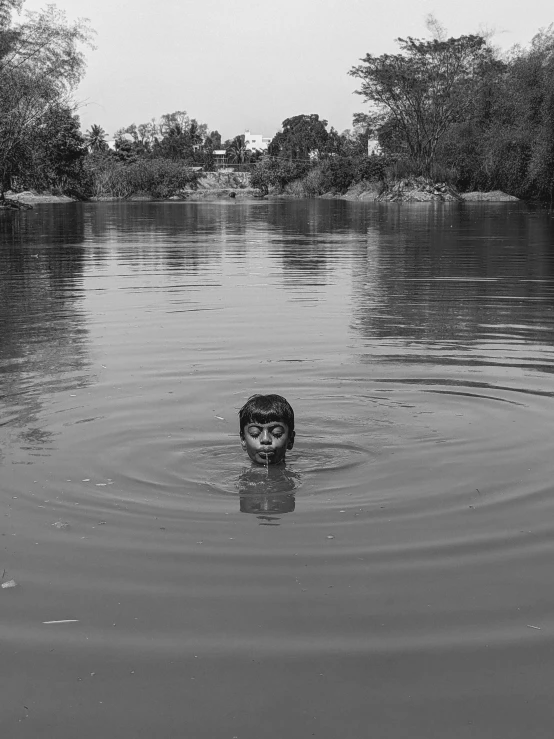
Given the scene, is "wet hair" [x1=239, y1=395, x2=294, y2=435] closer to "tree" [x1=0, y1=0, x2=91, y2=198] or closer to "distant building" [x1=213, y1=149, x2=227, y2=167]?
"tree" [x1=0, y1=0, x2=91, y2=198]

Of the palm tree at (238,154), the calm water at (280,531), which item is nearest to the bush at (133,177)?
the palm tree at (238,154)

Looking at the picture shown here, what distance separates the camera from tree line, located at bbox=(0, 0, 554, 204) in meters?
44.8

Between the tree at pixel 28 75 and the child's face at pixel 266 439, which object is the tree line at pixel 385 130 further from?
the child's face at pixel 266 439

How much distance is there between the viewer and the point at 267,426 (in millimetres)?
5008

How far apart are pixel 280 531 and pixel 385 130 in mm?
71420

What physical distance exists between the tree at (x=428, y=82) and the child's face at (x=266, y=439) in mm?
64066

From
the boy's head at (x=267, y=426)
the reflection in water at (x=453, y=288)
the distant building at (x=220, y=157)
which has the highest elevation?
the distant building at (x=220, y=157)

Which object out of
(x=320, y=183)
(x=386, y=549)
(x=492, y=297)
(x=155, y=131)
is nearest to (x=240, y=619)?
(x=386, y=549)

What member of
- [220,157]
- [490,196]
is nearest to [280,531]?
[490,196]

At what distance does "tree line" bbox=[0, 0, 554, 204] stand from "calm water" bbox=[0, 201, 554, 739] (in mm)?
38714

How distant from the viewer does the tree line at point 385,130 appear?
4475 cm

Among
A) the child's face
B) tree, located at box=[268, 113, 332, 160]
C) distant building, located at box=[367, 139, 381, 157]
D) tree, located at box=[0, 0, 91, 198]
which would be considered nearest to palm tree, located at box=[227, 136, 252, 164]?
tree, located at box=[268, 113, 332, 160]

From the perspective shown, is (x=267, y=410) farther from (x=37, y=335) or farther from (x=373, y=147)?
(x=373, y=147)

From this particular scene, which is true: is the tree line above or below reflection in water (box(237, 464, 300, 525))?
above
